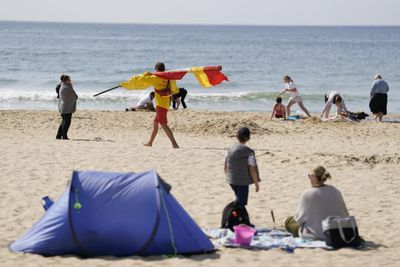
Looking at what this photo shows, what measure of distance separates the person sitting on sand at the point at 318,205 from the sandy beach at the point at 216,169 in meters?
0.38

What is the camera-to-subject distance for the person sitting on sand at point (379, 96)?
20641 mm

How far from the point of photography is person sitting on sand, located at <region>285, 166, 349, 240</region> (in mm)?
8211

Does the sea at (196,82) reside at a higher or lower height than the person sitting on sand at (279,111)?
lower

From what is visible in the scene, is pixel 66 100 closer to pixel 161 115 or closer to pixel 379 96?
pixel 161 115

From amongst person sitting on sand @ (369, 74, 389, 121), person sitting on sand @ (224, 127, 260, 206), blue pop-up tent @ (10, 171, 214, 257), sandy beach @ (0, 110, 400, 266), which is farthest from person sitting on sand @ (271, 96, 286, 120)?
blue pop-up tent @ (10, 171, 214, 257)

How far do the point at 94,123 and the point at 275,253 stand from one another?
12.9 metres

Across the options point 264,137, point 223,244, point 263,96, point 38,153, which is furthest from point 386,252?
point 263,96

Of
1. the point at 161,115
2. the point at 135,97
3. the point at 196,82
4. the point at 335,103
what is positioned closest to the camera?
the point at 161,115

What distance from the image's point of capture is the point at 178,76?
1331cm

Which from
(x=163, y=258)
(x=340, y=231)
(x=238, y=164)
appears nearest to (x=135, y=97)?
(x=238, y=164)

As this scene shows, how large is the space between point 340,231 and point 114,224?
87.1 inches

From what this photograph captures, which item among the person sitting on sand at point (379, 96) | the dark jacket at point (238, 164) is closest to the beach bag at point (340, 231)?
the dark jacket at point (238, 164)

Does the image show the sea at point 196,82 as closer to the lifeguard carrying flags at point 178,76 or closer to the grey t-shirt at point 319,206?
the lifeguard carrying flags at point 178,76

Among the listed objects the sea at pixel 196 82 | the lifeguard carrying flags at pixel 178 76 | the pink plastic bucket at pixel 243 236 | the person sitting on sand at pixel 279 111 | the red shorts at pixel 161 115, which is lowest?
the sea at pixel 196 82
